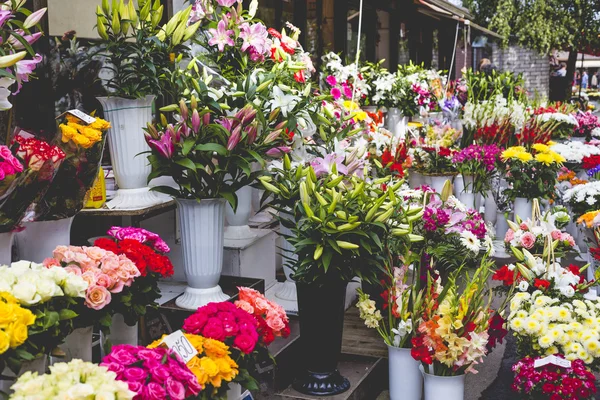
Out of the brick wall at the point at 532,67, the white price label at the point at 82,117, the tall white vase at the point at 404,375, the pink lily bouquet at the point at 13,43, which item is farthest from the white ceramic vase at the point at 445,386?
the brick wall at the point at 532,67

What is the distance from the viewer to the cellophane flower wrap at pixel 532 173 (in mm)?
5898

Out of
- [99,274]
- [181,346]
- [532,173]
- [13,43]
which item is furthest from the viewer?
[532,173]

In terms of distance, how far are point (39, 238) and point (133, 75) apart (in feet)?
2.94

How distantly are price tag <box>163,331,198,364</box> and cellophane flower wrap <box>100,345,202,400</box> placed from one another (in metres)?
0.08

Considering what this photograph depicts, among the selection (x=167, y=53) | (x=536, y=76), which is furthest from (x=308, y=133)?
(x=536, y=76)

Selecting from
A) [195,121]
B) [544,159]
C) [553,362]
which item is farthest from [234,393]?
[544,159]

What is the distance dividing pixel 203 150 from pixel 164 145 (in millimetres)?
163

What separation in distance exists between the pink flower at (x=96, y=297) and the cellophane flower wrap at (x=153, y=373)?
0.23 meters

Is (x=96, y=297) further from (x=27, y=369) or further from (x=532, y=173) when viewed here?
(x=532, y=173)

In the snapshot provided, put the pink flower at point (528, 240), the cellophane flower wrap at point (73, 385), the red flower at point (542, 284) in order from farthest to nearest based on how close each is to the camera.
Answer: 1. the pink flower at point (528, 240)
2. the red flower at point (542, 284)
3. the cellophane flower wrap at point (73, 385)

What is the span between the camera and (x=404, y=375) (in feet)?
11.0

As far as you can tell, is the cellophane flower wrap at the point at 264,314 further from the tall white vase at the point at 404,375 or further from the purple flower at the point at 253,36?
the purple flower at the point at 253,36

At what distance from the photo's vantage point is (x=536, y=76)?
67.1 ft

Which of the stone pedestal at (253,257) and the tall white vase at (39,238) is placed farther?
the stone pedestal at (253,257)
